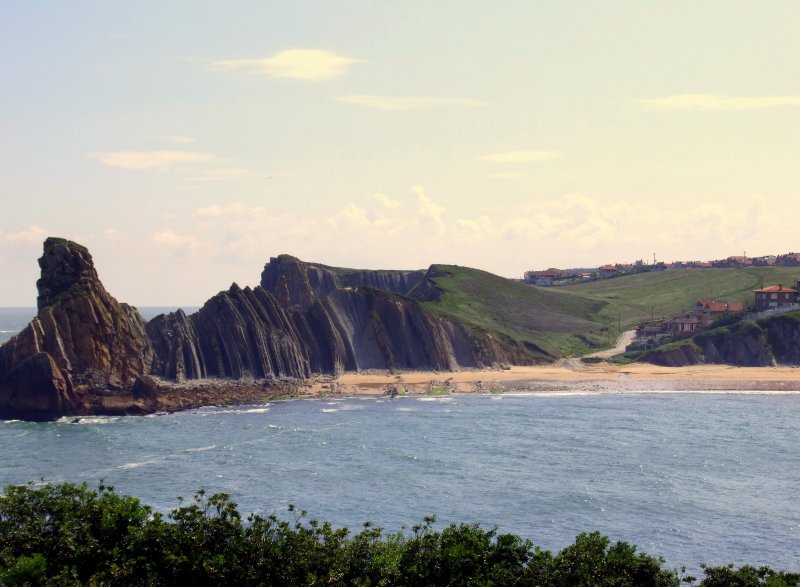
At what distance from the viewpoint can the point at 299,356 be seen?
192m

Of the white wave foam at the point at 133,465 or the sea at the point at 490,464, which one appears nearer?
the sea at the point at 490,464

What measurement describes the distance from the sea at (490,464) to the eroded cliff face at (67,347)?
576cm

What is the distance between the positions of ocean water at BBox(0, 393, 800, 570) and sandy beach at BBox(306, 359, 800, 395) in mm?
15848

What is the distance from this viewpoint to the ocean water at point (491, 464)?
86.2m

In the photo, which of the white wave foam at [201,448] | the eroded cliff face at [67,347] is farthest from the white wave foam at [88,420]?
the white wave foam at [201,448]

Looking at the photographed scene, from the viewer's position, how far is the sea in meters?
86.0

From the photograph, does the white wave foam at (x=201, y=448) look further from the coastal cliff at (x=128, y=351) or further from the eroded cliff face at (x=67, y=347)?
the eroded cliff face at (x=67, y=347)

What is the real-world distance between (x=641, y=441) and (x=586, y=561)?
6691 centimetres

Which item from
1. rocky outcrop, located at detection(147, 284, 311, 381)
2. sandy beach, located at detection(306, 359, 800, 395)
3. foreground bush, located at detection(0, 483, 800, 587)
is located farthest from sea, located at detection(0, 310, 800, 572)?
rocky outcrop, located at detection(147, 284, 311, 381)

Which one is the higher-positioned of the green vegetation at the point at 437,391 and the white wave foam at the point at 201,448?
the green vegetation at the point at 437,391

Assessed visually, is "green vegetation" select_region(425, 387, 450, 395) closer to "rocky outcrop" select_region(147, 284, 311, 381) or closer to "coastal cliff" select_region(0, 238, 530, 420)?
"coastal cliff" select_region(0, 238, 530, 420)

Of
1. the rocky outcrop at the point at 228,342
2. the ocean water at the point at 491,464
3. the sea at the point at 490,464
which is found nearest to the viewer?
the sea at the point at 490,464

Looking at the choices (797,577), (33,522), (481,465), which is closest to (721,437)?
(481,465)

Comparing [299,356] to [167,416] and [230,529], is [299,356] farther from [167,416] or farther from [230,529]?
[230,529]
